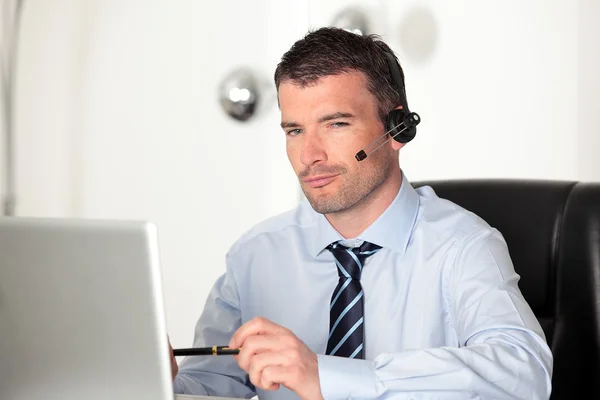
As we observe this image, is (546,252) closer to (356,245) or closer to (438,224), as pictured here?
(438,224)

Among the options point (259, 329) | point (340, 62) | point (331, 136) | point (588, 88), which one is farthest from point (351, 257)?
point (588, 88)

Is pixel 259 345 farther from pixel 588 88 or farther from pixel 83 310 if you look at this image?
pixel 588 88

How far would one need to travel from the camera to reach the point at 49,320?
2.93 ft

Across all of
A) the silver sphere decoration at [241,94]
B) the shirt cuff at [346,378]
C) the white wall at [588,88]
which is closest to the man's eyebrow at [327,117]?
the shirt cuff at [346,378]

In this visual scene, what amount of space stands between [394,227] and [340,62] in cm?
34

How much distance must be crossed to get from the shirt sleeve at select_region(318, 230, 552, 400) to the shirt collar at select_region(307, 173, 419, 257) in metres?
0.20

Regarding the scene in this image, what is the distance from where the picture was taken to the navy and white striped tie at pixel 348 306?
1.48 meters

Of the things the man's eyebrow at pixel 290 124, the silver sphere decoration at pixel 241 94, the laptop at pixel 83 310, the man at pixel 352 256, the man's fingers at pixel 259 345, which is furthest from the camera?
the silver sphere decoration at pixel 241 94

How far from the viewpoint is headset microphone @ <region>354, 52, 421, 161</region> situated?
1.59m

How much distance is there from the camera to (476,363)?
1.18 m

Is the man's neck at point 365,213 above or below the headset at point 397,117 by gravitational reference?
below

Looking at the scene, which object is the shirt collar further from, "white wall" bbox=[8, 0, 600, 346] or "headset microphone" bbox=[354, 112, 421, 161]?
"white wall" bbox=[8, 0, 600, 346]

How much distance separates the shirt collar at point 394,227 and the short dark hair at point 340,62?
17 centimetres

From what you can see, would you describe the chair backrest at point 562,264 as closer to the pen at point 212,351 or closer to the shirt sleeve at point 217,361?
the shirt sleeve at point 217,361
